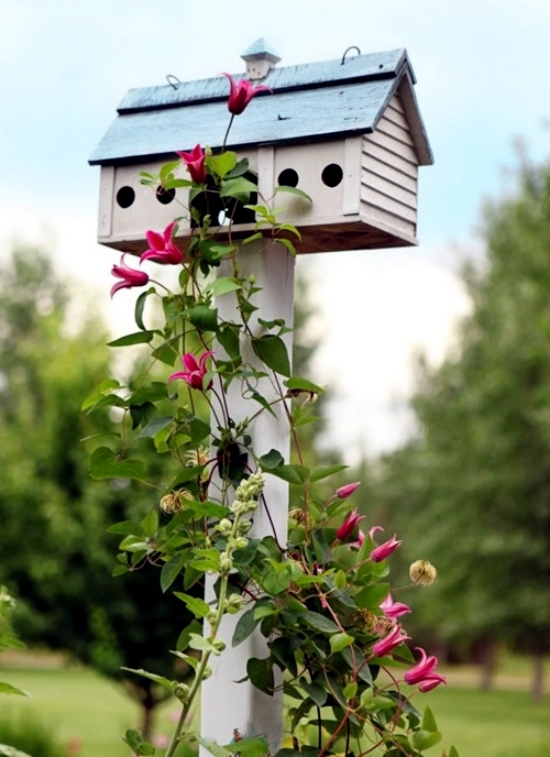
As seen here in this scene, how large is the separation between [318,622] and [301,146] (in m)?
0.87

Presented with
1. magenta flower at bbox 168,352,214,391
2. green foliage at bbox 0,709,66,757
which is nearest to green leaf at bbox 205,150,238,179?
magenta flower at bbox 168,352,214,391

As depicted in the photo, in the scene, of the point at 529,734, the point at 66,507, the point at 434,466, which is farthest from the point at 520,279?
the point at 66,507

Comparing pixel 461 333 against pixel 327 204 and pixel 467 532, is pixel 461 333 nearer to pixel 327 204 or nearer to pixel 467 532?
pixel 467 532

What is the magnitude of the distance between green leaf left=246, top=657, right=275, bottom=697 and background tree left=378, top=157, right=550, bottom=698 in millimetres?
11979

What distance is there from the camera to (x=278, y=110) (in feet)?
7.30

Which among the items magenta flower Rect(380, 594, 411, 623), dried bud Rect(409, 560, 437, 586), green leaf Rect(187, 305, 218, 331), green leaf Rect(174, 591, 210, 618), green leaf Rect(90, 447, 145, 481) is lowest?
magenta flower Rect(380, 594, 411, 623)

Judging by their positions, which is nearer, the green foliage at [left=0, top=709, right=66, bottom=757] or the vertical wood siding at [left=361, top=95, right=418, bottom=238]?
the vertical wood siding at [left=361, top=95, right=418, bottom=238]

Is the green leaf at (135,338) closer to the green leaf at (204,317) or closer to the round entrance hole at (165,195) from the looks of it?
the green leaf at (204,317)

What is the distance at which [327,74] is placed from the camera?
88.6 inches

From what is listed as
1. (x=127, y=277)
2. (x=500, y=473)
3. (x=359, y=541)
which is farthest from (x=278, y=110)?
(x=500, y=473)

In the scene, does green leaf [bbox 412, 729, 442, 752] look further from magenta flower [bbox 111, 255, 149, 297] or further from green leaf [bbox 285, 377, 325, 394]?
magenta flower [bbox 111, 255, 149, 297]

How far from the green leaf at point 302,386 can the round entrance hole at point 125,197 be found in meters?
0.56

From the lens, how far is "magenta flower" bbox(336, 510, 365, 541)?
6.65 ft

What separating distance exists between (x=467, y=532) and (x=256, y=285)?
13.5 metres
